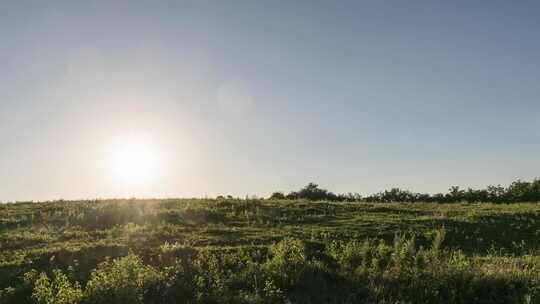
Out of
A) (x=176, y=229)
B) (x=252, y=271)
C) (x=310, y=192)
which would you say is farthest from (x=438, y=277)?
(x=310, y=192)

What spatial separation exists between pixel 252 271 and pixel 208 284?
4.37 feet

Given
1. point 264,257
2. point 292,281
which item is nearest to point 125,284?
point 292,281

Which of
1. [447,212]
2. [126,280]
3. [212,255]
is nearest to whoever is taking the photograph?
[126,280]

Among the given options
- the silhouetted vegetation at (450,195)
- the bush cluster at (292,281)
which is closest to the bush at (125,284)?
the bush cluster at (292,281)

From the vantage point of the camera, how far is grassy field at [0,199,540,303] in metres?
14.5

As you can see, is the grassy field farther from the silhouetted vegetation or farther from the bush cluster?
the silhouetted vegetation

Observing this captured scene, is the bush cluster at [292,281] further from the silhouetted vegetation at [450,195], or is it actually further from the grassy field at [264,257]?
the silhouetted vegetation at [450,195]

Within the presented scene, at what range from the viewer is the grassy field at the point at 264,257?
14.5m

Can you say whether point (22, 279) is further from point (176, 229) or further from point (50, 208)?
point (50, 208)

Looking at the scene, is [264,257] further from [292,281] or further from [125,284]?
[125,284]

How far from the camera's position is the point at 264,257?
1766 cm

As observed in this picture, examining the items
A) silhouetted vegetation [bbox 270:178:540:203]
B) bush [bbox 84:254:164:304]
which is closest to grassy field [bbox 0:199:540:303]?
bush [bbox 84:254:164:304]

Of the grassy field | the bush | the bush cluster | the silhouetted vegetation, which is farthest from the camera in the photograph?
the silhouetted vegetation

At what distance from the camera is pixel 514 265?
16.2 meters
